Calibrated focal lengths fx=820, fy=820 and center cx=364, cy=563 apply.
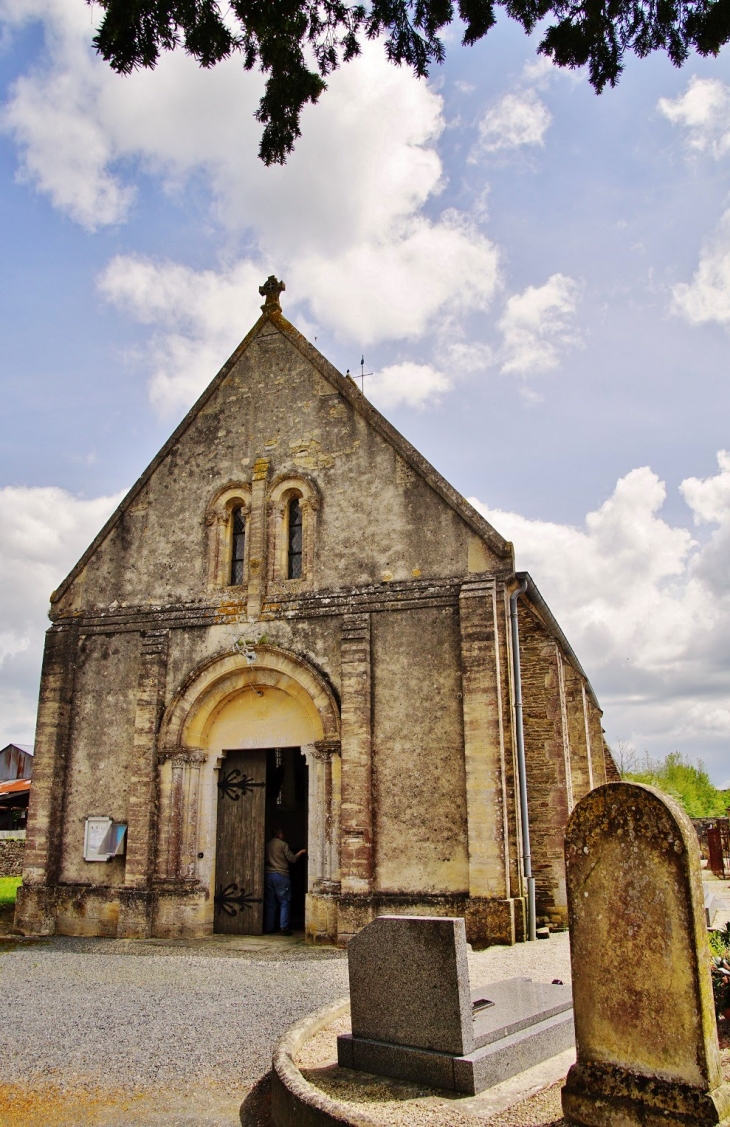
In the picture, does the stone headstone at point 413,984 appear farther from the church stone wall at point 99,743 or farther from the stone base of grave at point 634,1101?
the church stone wall at point 99,743

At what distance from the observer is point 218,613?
45.6 ft

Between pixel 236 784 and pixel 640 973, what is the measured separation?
10288 millimetres

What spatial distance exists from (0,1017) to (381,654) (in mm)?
6781

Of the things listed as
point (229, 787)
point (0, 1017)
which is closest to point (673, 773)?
point (229, 787)

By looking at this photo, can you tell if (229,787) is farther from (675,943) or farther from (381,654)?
(675,943)

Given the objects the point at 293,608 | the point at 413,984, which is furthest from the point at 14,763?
the point at 413,984

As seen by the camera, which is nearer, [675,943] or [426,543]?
[675,943]

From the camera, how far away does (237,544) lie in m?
14.7

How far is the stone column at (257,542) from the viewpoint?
1376 centimetres

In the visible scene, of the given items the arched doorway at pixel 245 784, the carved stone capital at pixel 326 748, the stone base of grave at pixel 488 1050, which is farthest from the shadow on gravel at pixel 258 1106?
the arched doorway at pixel 245 784

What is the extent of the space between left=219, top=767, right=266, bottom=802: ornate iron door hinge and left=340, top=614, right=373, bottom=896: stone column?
2.17 meters

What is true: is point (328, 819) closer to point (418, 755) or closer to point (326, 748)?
point (326, 748)

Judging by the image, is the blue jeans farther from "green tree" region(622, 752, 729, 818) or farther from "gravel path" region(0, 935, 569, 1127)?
"green tree" region(622, 752, 729, 818)

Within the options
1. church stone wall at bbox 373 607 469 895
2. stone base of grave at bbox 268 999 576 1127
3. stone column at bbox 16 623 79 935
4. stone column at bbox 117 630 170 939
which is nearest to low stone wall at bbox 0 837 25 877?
stone column at bbox 16 623 79 935
